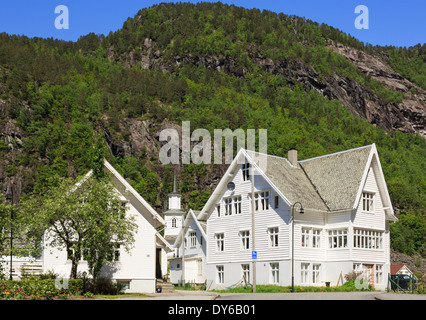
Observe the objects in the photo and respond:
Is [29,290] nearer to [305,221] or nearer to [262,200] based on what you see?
[305,221]

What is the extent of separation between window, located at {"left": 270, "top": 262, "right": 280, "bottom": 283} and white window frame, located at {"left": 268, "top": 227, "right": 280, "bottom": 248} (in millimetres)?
1631

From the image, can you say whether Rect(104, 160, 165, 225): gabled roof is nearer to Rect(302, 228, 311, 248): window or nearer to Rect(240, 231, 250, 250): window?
Rect(240, 231, 250, 250): window

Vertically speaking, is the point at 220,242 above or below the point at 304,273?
above

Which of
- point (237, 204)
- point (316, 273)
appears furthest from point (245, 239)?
point (316, 273)

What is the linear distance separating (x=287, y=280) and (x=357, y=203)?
8.98 metres

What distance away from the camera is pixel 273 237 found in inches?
2106

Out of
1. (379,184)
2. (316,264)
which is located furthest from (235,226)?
(379,184)

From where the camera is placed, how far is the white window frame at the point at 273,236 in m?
53.2

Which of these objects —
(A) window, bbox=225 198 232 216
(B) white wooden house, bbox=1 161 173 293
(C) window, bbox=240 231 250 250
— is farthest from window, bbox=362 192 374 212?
(B) white wooden house, bbox=1 161 173 293

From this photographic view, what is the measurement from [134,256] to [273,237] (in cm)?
1359

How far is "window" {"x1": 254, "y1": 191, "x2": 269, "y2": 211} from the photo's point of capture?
5484 cm

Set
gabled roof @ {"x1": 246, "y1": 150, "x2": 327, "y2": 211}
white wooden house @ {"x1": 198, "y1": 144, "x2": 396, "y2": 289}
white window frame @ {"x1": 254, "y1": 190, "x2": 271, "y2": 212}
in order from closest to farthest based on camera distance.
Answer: white wooden house @ {"x1": 198, "y1": 144, "x2": 396, "y2": 289}
gabled roof @ {"x1": 246, "y1": 150, "x2": 327, "y2": 211}
white window frame @ {"x1": 254, "y1": 190, "x2": 271, "y2": 212}

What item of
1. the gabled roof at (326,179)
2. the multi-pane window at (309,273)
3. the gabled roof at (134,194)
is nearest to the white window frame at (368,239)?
the gabled roof at (326,179)
